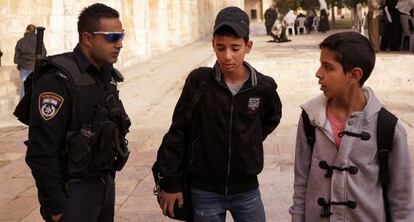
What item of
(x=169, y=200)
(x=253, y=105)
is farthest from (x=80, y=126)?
(x=253, y=105)

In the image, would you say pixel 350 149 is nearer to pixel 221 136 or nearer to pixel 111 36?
pixel 221 136

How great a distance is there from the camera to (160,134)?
26.5 ft

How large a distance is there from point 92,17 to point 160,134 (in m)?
5.32

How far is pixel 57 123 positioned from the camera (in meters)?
2.57

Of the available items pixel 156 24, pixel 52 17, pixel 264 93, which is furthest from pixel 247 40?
pixel 156 24

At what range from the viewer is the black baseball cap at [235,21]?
257cm

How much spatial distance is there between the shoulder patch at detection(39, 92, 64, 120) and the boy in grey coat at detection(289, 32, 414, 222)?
1119 mm

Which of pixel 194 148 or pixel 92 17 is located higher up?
pixel 92 17

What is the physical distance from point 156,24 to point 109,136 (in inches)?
888

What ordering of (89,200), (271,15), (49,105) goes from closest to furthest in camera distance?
(49,105) < (89,200) < (271,15)

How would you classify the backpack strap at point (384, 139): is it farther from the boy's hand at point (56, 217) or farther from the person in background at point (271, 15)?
the person in background at point (271, 15)

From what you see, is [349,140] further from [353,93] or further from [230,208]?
[230,208]

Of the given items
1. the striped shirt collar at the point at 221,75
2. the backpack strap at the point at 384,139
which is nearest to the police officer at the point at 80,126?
the striped shirt collar at the point at 221,75

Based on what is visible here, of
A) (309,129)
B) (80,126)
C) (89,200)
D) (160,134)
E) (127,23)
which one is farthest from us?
(127,23)
